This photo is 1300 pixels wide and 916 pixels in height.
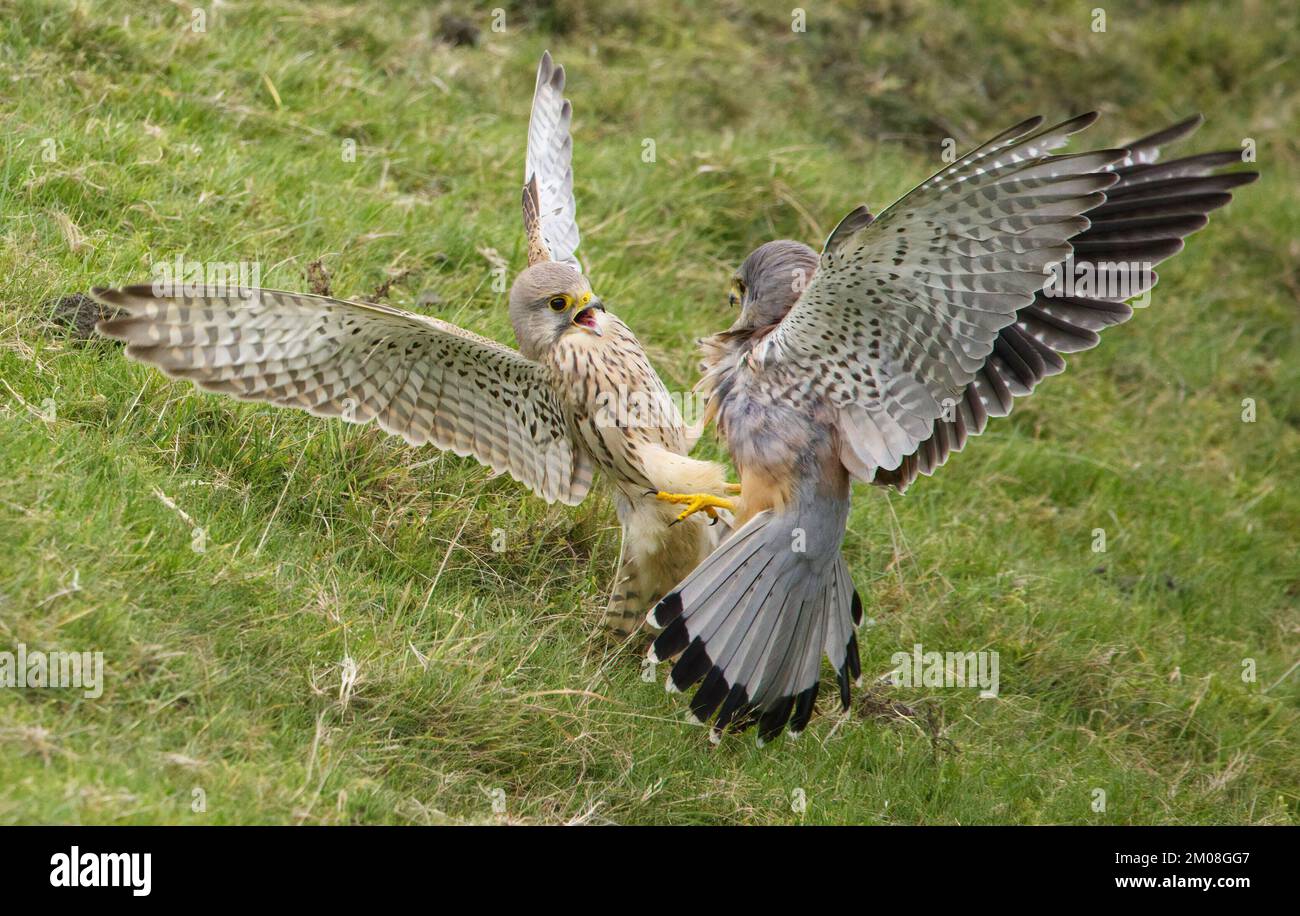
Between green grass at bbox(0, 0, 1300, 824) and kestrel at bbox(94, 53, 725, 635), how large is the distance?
0.78ft

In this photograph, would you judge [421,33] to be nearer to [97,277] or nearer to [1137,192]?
[97,277]

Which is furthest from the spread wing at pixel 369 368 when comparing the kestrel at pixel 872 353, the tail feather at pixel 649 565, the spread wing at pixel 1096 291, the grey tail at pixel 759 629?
the spread wing at pixel 1096 291

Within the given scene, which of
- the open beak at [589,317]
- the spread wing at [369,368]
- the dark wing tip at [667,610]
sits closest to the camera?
the dark wing tip at [667,610]

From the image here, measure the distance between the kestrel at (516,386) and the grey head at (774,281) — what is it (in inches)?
18.2

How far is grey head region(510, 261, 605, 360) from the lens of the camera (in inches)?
195

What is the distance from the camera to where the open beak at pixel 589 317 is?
4980 millimetres

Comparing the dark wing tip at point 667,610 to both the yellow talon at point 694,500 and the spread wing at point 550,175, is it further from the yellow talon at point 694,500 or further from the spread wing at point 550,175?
Answer: the spread wing at point 550,175

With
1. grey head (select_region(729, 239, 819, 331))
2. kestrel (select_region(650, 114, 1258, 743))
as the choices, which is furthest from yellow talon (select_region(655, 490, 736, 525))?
grey head (select_region(729, 239, 819, 331))

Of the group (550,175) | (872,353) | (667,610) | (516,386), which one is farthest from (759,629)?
(550,175)

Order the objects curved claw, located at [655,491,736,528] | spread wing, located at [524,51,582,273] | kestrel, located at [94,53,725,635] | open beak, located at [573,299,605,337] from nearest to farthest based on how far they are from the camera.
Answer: kestrel, located at [94,53,725,635] → curved claw, located at [655,491,736,528] → open beak, located at [573,299,605,337] → spread wing, located at [524,51,582,273]

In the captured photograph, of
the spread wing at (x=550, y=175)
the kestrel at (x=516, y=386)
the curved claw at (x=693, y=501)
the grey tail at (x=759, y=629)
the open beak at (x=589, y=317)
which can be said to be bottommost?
the grey tail at (x=759, y=629)

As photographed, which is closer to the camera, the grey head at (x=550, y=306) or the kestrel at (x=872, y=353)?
the kestrel at (x=872, y=353)

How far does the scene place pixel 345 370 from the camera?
481 centimetres

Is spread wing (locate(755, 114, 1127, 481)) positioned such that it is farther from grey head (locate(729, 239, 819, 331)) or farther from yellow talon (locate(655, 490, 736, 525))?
yellow talon (locate(655, 490, 736, 525))
